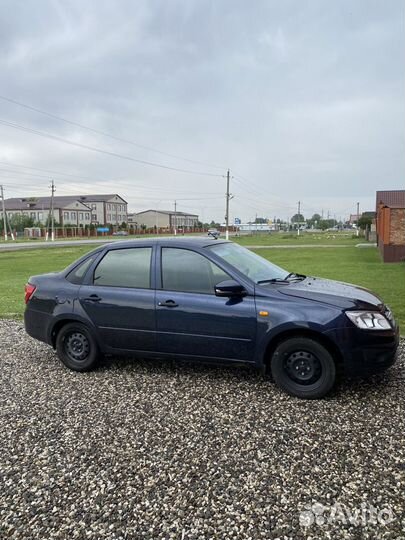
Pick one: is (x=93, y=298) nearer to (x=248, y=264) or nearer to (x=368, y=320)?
(x=248, y=264)

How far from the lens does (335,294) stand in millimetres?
3988

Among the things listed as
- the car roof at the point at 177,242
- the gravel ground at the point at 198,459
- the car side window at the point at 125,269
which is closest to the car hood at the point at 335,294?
the gravel ground at the point at 198,459

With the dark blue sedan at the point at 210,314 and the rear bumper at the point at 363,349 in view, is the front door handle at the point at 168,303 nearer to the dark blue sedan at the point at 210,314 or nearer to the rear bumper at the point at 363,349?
the dark blue sedan at the point at 210,314

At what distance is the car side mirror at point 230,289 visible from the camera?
400 centimetres

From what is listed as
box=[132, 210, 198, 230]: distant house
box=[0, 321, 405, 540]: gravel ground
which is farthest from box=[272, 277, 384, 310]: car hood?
box=[132, 210, 198, 230]: distant house

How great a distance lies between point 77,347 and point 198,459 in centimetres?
240

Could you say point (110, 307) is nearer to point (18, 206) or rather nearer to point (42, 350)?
point (42, 350)

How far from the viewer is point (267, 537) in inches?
87.6

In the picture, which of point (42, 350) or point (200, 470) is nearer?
point (200, 470)

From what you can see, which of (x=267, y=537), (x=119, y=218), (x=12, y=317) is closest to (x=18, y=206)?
(x=119, y=218)

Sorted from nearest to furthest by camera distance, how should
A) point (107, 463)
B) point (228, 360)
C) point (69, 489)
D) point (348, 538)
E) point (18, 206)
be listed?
point (348, 538), point (69, 489), point (107, 463), point (228, 360), point (18, 206)

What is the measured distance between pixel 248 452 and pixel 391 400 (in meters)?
1.66

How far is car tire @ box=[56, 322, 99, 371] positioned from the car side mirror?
169cm

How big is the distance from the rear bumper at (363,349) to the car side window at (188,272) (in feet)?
4.25
